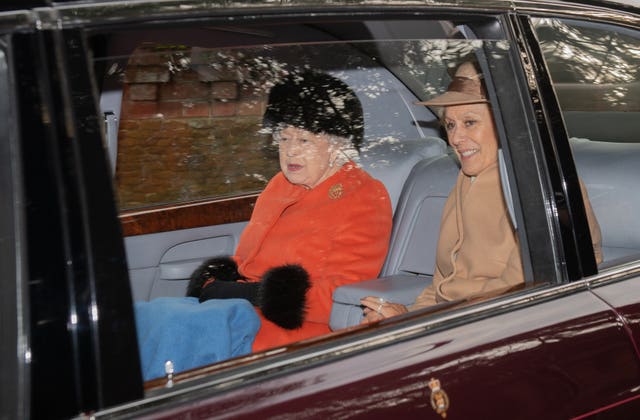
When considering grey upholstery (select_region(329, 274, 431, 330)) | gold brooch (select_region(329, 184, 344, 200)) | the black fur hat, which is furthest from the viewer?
gold brooch (select_region(329, 184, 344, 200))

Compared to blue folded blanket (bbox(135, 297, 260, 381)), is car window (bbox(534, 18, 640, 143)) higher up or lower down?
higher up

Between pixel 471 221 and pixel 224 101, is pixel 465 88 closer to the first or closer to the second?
pixel 471 221

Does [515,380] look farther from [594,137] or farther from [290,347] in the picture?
[594,137]

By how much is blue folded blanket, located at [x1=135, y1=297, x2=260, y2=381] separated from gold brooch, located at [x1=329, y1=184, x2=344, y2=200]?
0.50 m

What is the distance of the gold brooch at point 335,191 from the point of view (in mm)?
2688

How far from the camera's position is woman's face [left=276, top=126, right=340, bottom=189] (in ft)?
8.36

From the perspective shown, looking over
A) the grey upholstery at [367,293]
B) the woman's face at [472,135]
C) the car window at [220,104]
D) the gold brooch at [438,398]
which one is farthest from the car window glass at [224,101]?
the gold brooch at [438,398]

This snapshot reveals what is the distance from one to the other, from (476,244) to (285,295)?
→ 0.53 metres

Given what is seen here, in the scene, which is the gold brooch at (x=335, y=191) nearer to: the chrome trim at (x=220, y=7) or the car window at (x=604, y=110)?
the car window at (x=604, y=110)

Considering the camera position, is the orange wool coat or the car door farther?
the orange wool coat

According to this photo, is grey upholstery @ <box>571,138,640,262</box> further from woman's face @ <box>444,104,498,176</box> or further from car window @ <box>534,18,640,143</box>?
woman's face @ <box>444,104,498,176</box>

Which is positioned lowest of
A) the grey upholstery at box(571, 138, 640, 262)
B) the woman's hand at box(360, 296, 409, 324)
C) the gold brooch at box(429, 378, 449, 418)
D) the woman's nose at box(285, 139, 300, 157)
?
the gold brooch at box(429, 378, 449, 418)

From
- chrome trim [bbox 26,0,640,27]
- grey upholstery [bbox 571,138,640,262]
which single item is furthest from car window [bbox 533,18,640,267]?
chrome trim [bbox 26,0,640,27]

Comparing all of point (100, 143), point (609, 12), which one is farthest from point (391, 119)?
point (100, 143)
